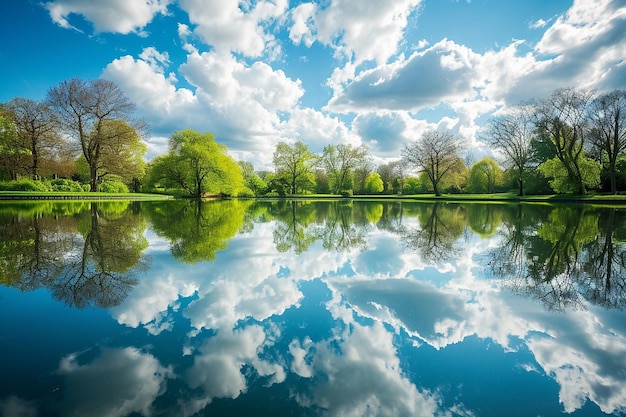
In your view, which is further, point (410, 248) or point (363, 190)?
point (363, 190)

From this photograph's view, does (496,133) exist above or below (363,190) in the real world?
above

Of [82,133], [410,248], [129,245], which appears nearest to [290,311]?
[410,248]

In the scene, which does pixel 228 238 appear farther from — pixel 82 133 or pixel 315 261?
pixel 82 133

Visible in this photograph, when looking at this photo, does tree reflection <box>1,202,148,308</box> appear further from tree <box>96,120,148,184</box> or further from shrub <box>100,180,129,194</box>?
shrub <box>100,180,129,194</box>

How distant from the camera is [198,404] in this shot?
87.2 inches

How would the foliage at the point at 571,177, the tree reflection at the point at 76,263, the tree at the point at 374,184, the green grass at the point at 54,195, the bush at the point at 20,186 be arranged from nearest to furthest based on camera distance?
the tree reflection at the point at 76,263 → the green grass at the point at 54,195 → the bush at the point at 20,186 → the foliage at the point at 571,177 → the tree at the point at 374,184

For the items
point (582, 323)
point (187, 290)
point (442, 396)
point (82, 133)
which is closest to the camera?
point (442, 396)

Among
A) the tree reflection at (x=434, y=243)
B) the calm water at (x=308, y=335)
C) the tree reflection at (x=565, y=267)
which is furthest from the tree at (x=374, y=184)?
the calm water at (x=308, y=335)

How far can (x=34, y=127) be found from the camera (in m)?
34.9

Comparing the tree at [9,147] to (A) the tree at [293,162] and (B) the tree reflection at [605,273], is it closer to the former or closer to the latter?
(A) the tree at [293,162]

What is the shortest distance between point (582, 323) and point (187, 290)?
5.10 m

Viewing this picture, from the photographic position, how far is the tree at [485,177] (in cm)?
6350

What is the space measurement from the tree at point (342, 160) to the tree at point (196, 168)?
904 inches

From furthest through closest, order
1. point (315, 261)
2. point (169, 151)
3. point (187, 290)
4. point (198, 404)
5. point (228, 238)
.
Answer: point (169, 151) → point (228, 238) → point (315, 261) → point (187, 290) → point (198, 404)
